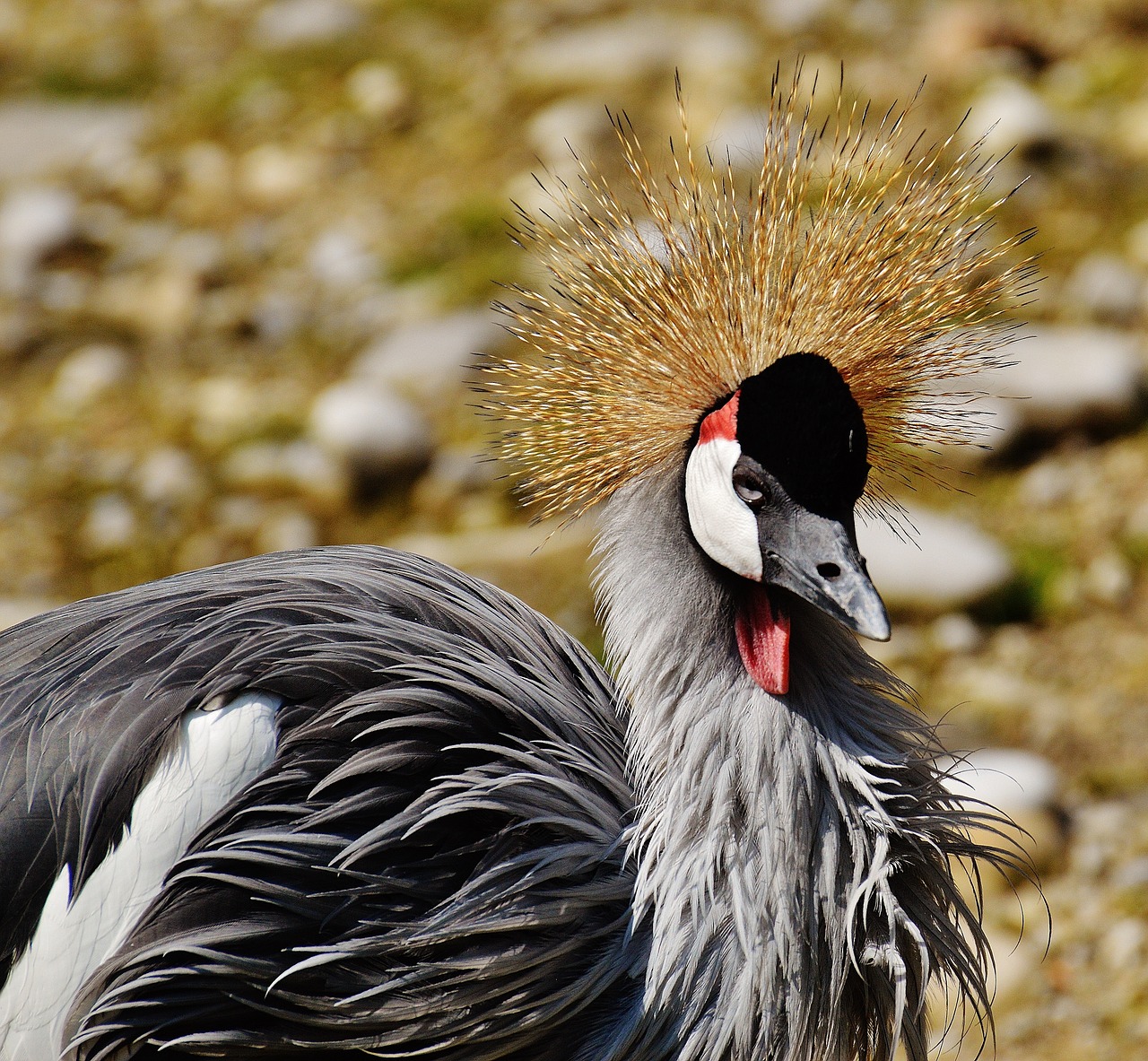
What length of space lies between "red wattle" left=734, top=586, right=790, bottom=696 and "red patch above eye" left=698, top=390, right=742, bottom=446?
0.59 feet

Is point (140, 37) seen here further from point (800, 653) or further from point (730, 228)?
point (800, 653)

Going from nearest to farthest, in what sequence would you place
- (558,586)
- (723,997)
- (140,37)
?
(723,997) → (558,586) → (140,37)

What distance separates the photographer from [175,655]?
1.69m

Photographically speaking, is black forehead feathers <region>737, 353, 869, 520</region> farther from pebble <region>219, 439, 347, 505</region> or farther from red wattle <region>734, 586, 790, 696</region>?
pebble <region>219, 439, 347, 505</region>

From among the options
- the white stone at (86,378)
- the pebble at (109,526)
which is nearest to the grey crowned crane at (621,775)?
the pebble at (109,526)

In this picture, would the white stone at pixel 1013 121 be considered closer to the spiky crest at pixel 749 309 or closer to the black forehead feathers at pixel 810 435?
the spiky crest at pixel 749 309

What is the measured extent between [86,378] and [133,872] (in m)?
2.51

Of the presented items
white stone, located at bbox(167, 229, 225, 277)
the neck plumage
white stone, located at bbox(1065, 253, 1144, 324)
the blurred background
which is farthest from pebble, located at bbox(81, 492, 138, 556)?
white stone, located at bbox(1065, 253, 1144, 324)

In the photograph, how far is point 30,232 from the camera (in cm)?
419

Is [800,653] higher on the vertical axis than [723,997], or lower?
higher

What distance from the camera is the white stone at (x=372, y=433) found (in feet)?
10.9

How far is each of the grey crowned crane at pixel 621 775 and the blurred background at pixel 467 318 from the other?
3.02ft

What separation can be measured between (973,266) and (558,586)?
1.45 metres

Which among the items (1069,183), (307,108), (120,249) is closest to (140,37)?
(307,108)
